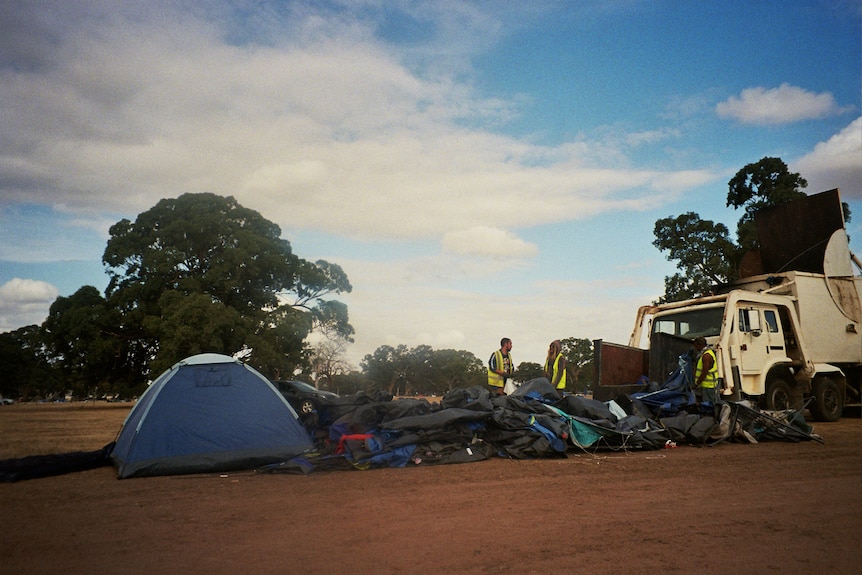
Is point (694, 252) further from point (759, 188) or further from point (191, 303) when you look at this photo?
point (191, 303)

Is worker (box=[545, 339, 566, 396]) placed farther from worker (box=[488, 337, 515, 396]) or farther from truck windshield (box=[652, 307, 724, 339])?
truck windshield (box=[652, 307, 724, 339])

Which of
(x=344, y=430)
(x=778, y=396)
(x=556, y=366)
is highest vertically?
(x=556, y=366)

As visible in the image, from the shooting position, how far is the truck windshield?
12008 millimetres

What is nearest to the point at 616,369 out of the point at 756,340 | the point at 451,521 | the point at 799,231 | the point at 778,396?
the point at 756,340

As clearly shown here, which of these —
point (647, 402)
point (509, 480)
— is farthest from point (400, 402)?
point (647, 402)

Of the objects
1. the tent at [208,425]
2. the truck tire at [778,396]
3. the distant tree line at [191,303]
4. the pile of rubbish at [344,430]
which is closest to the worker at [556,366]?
the pile of rubbish at [344,430]

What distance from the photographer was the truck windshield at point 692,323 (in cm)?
1201

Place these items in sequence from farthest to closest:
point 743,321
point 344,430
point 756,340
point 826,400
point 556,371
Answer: point 826,400, point 756,340, point 743,321, point 556,371, point 344,430

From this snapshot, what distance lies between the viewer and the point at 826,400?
13.6m

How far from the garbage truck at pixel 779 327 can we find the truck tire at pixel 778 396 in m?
0.02

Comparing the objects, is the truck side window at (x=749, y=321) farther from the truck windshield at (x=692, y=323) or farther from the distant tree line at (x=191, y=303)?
the distant tree line at (x=191, y=303)

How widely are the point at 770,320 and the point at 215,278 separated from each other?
20563mm

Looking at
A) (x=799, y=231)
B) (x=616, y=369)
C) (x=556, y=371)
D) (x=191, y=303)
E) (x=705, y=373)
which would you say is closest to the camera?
(x=705, y=373)

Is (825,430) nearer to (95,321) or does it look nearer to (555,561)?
(555,561)
